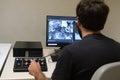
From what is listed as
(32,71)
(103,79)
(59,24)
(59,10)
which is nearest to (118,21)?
(59,10)

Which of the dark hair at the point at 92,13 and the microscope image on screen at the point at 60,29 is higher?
the dark hair at the point at 92,13

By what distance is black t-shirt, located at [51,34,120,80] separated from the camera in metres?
1.38

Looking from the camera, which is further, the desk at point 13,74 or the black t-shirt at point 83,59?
the desk at point 13,74

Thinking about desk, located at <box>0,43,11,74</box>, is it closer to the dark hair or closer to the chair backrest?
the dark hair

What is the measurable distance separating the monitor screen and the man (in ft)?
3.44

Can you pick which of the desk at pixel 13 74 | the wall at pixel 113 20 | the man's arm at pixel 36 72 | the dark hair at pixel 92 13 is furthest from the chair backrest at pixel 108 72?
the wall at pixel 113 20

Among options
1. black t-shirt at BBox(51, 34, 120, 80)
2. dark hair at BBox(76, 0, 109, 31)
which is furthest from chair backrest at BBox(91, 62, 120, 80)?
dark hair at BBox(76, 0, 109, 31)

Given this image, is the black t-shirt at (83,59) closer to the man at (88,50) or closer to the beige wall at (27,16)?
the man at (88,50)

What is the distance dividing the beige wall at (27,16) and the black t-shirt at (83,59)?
64.5 inches

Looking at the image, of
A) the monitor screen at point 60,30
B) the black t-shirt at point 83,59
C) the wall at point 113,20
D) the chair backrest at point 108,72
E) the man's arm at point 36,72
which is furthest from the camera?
the wall at point 113,20

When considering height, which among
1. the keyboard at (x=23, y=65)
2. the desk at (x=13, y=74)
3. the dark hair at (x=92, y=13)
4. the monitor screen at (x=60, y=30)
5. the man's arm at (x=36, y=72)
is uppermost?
the dark hair at (x=92, y=13)

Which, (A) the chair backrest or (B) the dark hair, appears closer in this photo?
(A) the chair backrest

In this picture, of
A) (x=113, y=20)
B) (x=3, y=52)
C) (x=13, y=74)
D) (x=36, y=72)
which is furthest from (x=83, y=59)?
(x=113, y=20)

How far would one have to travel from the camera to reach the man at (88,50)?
139cm
